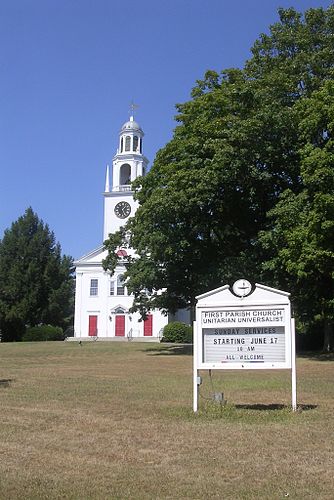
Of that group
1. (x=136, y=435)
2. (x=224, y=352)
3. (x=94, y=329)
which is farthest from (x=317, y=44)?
(x=94, y=329)

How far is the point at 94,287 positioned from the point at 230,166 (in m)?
39.5

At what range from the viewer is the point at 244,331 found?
11461mm

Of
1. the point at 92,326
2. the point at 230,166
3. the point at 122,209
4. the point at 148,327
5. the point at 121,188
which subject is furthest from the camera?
the point at 121,188

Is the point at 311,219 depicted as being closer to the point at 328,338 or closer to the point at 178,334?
the point at 328,338

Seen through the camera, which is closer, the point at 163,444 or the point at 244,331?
the point at 163,444

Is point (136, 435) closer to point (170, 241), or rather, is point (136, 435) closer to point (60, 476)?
point (60, 476)

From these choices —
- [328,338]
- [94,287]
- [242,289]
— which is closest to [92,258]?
[94,287]

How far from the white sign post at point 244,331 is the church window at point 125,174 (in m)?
57.0

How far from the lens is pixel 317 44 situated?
107ft

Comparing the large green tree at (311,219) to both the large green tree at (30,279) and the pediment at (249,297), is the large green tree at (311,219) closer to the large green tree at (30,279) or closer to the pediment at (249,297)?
the pediment at (249,297)

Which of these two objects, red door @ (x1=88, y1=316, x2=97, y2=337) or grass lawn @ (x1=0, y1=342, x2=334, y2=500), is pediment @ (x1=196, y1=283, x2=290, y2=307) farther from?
red door @ (x1=88, y1=316, x2=97, y2=337)

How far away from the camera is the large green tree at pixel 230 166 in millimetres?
29188

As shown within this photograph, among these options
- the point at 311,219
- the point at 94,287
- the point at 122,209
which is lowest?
the point at 311,219

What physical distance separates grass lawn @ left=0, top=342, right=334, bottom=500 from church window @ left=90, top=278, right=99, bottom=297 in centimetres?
5153
